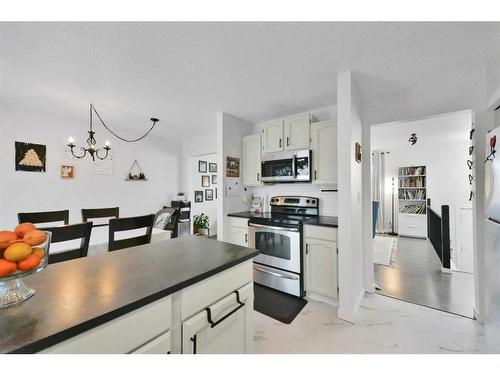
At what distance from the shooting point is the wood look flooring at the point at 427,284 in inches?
87.5

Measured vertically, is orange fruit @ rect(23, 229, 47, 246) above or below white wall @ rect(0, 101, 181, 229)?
below

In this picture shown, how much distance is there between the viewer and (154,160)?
4.35 m

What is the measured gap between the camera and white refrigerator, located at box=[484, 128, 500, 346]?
1276 millimetres

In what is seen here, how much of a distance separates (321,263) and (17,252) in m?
2.25

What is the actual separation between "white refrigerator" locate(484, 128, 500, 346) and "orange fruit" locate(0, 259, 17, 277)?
7.35 ft

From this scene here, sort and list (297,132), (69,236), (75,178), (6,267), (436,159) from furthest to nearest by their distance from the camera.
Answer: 1. (436,159)
2. (75,178)
3. (297,132)
4. (69,236)
5. (6,267)

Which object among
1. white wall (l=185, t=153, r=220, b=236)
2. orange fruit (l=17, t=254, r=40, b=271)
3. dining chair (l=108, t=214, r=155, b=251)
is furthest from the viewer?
white wall (l=185, t=153, r=220, b=236)

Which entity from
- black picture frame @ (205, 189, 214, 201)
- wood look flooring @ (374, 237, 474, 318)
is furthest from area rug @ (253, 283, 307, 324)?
black picture frame @ (205, 189, 214, 201)

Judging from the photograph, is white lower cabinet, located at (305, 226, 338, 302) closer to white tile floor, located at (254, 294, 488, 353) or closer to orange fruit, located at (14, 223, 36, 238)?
white tile floor, located at (254, 294, 488, 353)

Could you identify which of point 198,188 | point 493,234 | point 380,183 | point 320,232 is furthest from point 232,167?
point 380,183

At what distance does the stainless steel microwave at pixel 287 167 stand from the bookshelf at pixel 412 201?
4.24 meters

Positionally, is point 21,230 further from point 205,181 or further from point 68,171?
point 205,181

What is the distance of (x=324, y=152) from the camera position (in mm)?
2527
